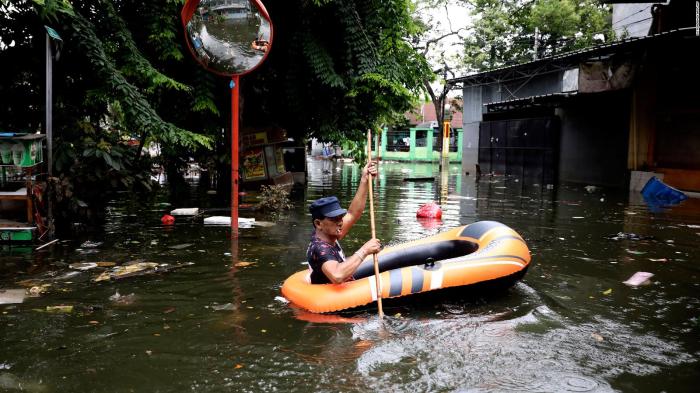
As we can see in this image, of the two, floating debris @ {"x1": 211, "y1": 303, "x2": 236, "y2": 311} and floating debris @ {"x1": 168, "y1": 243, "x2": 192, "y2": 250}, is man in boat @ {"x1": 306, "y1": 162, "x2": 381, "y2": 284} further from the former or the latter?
floating debris @ {"x1": 168, "y1": 243, "x2": 192, "y2": 250}

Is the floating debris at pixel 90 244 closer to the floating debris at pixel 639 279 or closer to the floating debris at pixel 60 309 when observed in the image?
the floating debris at pixel 60 309

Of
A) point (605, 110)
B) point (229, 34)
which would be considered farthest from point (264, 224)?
point (605, 110)

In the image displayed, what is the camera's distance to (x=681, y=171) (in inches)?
610

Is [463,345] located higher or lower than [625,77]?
lower

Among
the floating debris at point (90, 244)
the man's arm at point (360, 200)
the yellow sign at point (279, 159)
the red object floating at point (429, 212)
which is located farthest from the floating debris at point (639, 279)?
the yellow sign at point (279, 159)

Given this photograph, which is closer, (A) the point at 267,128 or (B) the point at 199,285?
(B) the point at 199,285

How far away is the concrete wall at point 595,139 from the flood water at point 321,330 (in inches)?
437

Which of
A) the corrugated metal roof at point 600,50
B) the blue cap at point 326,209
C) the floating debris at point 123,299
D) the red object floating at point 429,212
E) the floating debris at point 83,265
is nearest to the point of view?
the blue cap at point 326,209

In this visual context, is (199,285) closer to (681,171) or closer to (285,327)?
(285,327)

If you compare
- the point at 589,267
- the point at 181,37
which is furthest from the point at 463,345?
the point at 181,37

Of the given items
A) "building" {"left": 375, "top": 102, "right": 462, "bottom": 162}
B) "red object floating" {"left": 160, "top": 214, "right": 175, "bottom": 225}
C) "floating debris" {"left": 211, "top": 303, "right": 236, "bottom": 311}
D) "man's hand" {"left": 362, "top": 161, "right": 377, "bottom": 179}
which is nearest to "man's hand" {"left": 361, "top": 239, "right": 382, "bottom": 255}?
"man's hand" {"left": 362, "top": 161, "right": 377, "bottom": 179}

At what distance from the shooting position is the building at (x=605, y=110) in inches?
606

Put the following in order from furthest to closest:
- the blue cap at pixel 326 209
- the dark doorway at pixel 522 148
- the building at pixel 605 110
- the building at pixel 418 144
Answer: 1. the building at pixel 418 144
2. the dark doorway at pixel 522 148
3. the building at pixel 605 110
4. the blue cap at pixel 326 209

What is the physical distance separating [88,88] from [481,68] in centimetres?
2442
